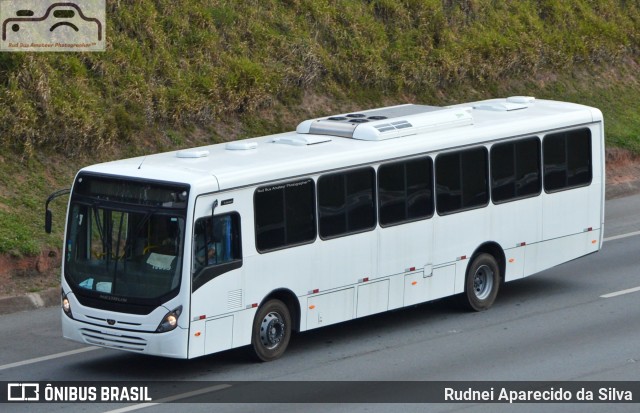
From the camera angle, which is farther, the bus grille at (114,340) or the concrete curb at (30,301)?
the concrete curb at (30,301)

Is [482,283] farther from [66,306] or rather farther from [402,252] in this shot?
[66,306]

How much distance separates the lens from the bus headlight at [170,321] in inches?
513

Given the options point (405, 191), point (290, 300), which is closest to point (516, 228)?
point (405, 191)

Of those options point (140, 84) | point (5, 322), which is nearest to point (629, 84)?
point (140, 84)

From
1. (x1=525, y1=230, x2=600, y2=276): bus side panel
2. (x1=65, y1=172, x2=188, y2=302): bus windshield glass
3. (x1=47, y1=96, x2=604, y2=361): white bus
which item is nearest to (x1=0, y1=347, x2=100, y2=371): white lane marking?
(x1=47, y1=96, x2=604, y2=361): white bus

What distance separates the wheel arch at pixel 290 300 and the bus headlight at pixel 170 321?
4.28ft

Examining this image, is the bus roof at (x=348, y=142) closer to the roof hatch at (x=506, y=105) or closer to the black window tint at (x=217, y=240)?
the roof hatch at (x=506, y=105)

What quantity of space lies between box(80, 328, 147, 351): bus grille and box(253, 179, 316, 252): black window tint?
1.68 metres

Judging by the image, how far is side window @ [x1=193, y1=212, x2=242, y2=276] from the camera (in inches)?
519

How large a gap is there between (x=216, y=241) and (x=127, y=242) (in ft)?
3.09

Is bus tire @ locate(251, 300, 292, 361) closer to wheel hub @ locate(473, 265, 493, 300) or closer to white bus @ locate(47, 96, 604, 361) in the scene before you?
white bus @ locate(47, 96, 604, 361)

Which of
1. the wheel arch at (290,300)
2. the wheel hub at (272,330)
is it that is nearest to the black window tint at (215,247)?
the wheel arch at (290,300)

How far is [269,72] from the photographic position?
23.9 metres

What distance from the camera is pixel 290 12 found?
2564 cm
